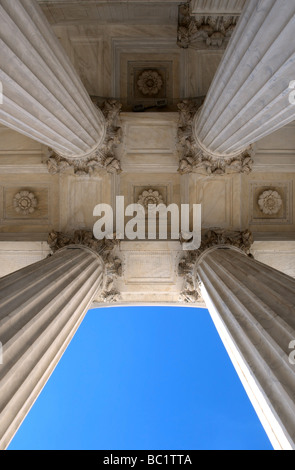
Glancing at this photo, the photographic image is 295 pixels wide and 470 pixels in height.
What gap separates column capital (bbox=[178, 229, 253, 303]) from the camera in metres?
14.3

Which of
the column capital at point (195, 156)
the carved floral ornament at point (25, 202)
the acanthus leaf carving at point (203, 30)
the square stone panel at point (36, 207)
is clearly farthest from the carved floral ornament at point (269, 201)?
the carved floral ornament at point (25, 202)

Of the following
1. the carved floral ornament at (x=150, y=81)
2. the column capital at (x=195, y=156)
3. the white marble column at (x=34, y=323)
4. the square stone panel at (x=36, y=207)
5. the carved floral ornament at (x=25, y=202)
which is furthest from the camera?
the square stone panel at (x=36, y=207)

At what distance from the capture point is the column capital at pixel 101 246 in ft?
46.9

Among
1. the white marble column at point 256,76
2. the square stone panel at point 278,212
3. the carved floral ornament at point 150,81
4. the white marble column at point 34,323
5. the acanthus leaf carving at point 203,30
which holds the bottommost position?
the white marble column at point 34,323

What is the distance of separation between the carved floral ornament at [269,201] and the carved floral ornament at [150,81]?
6621 mm

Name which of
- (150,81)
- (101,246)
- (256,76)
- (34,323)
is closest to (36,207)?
(101,246)

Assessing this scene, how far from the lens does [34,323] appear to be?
757cm

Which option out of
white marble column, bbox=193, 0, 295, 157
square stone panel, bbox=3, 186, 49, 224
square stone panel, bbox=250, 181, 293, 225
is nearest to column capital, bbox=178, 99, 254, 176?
square stone panel, bbox=250, 181, 293, 225

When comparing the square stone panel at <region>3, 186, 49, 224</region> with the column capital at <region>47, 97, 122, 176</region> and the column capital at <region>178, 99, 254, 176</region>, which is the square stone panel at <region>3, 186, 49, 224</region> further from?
the column capital at <region>178, 99, 254, 176</region>

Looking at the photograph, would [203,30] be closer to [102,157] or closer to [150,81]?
[150,81]

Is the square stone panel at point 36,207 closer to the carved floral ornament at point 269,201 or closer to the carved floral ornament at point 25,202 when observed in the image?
the carved floral ornament at point 25,202

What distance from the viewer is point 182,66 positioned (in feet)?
49.3

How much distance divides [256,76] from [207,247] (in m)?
8.59

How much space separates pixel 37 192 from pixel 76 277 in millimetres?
6373
